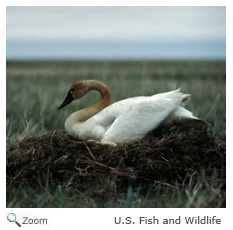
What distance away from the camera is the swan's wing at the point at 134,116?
4676 millimetres

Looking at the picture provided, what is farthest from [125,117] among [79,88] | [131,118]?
[79,88]

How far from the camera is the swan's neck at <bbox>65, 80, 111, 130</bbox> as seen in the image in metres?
5.03

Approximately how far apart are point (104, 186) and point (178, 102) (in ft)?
3.91

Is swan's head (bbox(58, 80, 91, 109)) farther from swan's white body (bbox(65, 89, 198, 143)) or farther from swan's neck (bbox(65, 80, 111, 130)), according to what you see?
swan's white body (bbox(65, 89, 198, 143))

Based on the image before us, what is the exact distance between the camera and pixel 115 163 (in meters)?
4.46

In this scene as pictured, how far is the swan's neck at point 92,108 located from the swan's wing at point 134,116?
0.26m

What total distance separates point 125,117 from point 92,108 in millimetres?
569

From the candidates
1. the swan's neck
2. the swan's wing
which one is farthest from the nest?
the swan's neck

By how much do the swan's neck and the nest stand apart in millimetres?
296
